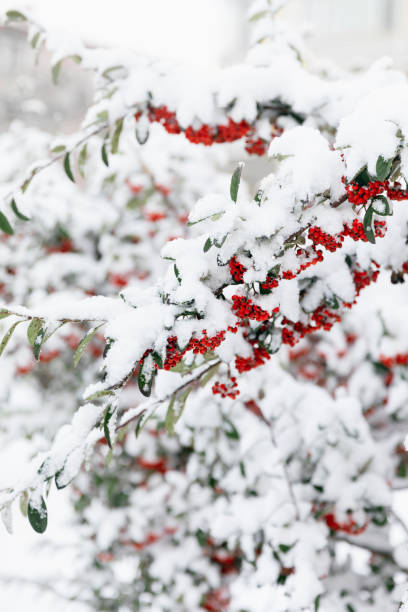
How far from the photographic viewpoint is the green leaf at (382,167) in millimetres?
862

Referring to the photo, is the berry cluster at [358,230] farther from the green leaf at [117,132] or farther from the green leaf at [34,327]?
the green leaf at [117,132]

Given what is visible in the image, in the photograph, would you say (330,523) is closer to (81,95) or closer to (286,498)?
(286,498)

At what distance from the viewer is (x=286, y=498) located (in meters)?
1.99

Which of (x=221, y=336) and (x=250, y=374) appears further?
(x=250, y=374)

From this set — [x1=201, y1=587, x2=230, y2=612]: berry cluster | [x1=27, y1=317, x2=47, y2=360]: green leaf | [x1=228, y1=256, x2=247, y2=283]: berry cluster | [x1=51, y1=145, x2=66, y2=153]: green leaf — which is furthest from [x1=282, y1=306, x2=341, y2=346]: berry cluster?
[x1=201, y1=587, x2=230, y2=612]: berry cluster

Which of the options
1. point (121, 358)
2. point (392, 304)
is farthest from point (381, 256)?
point (392, 304)

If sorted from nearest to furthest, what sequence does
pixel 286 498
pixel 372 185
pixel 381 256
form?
pixel 372 185, pixel 381 256, pixel 286 498

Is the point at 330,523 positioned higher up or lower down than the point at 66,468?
lower down

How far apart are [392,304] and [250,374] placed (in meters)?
0.99

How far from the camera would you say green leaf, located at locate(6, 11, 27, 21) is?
167cm

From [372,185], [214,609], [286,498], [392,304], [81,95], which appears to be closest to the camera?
[372,185]

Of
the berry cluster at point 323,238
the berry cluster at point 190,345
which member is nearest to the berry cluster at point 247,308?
the berry cluster at point 190,345

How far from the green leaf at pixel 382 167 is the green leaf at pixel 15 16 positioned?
1391 millimetres

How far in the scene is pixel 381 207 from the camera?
0.93 meters
